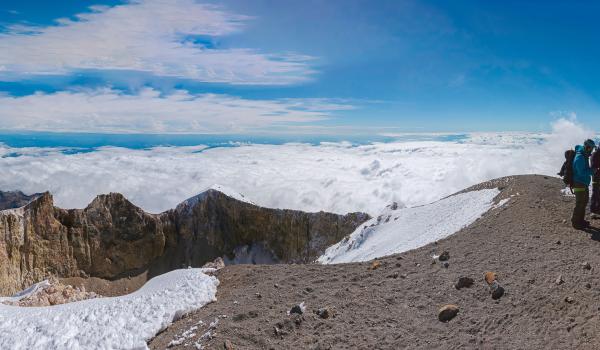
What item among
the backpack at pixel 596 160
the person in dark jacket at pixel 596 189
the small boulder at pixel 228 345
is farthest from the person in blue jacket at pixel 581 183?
the small boulder at pixel 228 345

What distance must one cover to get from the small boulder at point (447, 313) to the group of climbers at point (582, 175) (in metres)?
5.95

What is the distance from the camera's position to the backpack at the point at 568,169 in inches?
469

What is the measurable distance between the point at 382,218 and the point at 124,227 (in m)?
40.7

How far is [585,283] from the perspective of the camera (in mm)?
8008

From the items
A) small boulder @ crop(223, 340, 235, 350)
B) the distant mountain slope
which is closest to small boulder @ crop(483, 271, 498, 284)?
small boulder @ crop(223, 340, 235, 350)

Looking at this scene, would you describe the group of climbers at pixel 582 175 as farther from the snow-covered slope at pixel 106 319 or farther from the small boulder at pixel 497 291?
the snow-covered slope at pixel 106 319

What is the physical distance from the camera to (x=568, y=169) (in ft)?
39.6

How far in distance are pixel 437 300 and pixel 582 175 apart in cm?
617

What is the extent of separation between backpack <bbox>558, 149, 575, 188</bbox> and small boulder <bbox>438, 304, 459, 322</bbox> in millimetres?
6394

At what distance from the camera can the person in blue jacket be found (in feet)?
37.7

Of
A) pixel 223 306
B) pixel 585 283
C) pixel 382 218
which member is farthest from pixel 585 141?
pixel 382 218

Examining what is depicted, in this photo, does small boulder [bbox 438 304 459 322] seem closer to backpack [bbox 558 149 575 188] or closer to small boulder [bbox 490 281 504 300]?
small boulder [bbox 490 281 504 300]

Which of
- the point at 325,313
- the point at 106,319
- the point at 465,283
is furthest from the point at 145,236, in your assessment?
the point at 465,283

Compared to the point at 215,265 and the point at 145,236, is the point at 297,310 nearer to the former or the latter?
the point at 215,265
